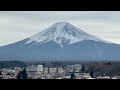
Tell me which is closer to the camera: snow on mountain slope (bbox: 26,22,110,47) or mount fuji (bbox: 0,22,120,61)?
snow on mountain slope (bbox: 26,22,110,47)

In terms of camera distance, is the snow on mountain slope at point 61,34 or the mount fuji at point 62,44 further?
the mount fuji at point 62,44

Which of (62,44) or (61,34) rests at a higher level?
(61,34)

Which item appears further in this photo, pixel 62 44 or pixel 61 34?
pixel 62 44
